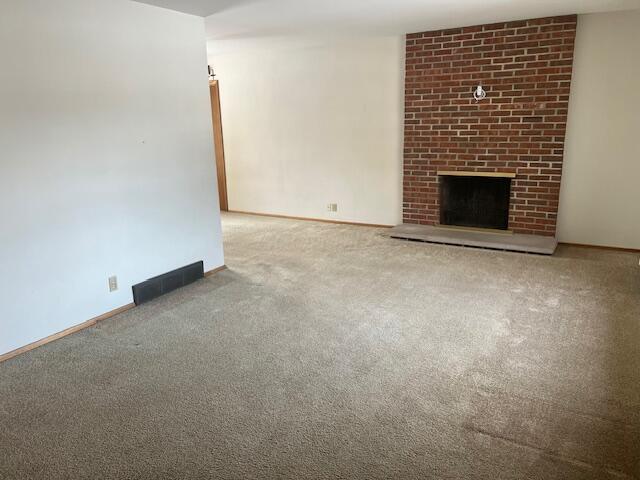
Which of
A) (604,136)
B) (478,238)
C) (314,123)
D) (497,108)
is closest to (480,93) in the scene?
(497,108)

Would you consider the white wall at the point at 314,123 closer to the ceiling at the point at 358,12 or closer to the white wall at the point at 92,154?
the ceiling at the point at 358,12

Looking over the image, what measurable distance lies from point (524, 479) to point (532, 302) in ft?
6.56

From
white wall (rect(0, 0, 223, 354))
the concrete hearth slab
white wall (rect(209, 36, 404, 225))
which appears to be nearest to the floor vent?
white wall (rect(0, 0, 223, 354))

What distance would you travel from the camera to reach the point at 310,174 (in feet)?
21.7

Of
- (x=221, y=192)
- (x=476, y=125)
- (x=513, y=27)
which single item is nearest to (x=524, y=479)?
(x=476, y=125)

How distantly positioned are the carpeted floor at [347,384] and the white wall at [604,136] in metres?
0.84

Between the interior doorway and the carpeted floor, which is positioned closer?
Result: the carpeted floor

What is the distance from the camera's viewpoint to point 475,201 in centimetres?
552

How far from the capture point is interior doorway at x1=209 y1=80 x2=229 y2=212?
7.14 metres

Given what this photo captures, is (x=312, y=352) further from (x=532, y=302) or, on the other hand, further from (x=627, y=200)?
(x=627, y=200)

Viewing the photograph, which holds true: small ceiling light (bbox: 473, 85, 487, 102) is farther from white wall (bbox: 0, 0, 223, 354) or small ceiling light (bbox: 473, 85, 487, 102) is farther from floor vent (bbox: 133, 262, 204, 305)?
floor vent (bbox: 133, 262, 204, 305)

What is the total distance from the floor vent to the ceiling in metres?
2.16

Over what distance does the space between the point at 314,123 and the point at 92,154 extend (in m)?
3.57

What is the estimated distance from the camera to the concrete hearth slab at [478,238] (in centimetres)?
483
